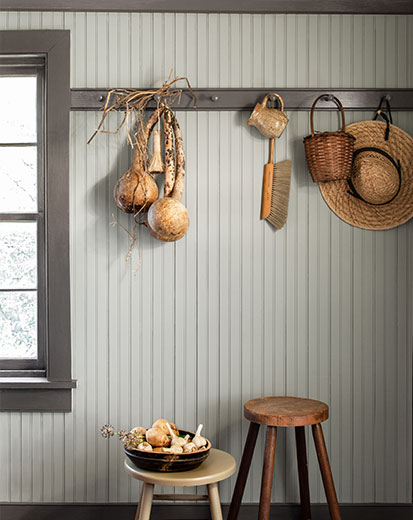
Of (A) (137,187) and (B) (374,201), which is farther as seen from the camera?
(B) (374,201)

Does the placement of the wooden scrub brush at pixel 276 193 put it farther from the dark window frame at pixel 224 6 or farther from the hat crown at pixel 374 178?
the dark window frame at pixel 224 6

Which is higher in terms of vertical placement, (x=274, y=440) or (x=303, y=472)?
(x=274, y=440)

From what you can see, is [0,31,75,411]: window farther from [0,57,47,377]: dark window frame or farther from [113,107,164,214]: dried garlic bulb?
[113,107,164,214]: dried garlic bulb

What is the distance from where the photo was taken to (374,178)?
2.38 meters

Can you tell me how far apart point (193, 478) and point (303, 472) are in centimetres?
65

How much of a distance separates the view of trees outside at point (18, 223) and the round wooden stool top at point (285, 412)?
1.11m

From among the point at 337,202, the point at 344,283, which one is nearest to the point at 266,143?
the point at 337,202

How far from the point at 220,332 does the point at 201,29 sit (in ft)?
4.61

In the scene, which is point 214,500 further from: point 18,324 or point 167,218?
point 18,324

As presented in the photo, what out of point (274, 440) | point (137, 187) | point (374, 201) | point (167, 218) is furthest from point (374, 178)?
point (274, 440)

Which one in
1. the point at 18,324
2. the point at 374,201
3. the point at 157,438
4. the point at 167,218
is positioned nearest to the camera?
the point at 157,438

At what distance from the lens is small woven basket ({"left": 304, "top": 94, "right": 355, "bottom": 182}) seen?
228cm

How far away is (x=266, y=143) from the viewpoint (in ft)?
8.05

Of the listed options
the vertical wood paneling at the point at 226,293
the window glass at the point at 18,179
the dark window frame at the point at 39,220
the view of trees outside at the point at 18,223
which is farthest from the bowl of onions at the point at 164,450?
the window glass at the point at 18,179
